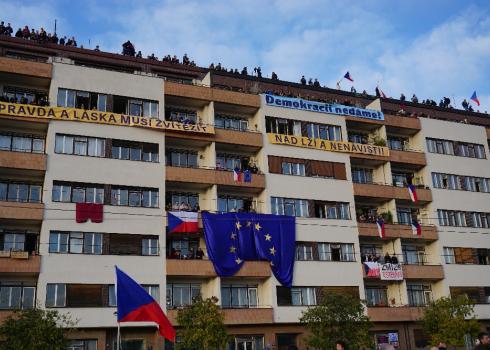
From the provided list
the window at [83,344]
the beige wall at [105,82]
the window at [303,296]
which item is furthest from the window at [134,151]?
the window at [303,296]

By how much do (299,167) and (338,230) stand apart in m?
6.03

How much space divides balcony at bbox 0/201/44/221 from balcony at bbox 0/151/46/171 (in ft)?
8.35

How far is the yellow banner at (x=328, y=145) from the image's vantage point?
5197 cm

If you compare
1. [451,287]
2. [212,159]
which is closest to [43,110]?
[212,159]

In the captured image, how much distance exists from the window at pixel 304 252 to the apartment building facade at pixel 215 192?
0.36ft

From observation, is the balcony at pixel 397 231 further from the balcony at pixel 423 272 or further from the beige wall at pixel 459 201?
the balcony at pixel 423 272

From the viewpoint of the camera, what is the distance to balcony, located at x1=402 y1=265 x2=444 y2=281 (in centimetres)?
5260

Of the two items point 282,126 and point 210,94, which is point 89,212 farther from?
point 282,126

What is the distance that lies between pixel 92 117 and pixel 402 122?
1144 inches

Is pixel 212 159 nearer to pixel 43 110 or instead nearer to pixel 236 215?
pixel 236 215

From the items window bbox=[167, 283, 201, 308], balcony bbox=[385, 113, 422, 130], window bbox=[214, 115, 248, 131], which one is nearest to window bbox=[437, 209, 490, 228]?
balcony bbox=[385, 113, 422, 130]

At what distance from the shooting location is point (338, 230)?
51.5 meters

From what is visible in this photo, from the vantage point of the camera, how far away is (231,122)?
53.1 meters

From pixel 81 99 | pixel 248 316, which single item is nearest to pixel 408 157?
pixel 248 316
